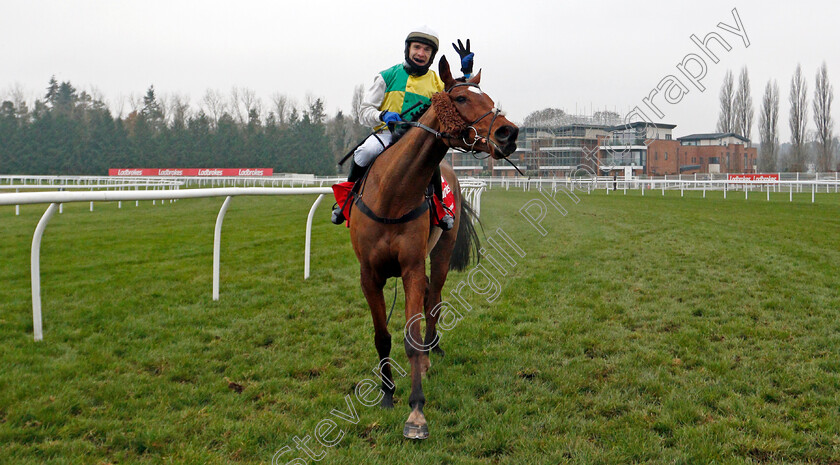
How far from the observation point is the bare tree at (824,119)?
1612 inches

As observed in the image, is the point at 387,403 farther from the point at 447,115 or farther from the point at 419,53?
the point at 419,53

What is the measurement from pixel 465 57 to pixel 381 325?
1.53 meters

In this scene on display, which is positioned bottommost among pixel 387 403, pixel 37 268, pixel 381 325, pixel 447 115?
pixel 387 403

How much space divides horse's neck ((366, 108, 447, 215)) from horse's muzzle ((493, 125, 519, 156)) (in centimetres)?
45

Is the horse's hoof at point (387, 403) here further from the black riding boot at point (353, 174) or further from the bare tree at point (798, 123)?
the bare tree at point (798, 123)

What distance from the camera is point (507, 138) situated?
235cm

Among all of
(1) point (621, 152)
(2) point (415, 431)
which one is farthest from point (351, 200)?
(1) point (621, 152)

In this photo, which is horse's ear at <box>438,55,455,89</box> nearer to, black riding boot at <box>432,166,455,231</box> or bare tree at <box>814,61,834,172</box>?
black riding boot at <box>432,166,455,231</box>

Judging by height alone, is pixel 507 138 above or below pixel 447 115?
below

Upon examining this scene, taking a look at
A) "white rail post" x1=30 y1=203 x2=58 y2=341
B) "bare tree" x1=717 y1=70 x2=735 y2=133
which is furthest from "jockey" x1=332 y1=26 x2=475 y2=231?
"bare tree" x1=717 y1=70 x2=735 y2=133

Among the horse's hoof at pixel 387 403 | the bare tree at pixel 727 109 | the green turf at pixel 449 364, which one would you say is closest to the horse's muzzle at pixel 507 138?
the green turf at pixel 449 364

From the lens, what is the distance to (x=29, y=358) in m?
3.43

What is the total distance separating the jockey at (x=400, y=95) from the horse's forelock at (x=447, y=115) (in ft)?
1.82

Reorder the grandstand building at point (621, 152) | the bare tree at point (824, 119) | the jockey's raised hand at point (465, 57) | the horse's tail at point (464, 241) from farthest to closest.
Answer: the bare tree at point (824, 119) → the grandstand building at point (621, 152) → the horse's tail at point (464, 241) → the jockey's raised hand at point (465, 57)
